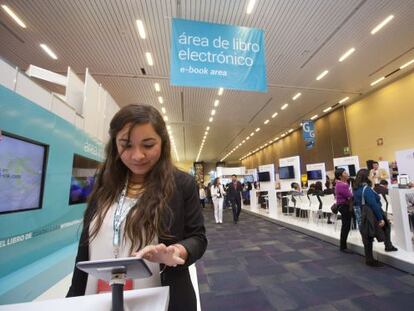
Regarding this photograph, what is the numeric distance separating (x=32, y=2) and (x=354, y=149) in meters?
12.9

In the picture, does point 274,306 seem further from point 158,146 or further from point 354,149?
point 354,149

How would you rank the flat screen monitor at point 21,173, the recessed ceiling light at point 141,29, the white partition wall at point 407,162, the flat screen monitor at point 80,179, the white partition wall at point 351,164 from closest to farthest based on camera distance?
the flat screen monitor at point 21,173 < the flat screen monitor at point 80,179 < the white partition wall at point 407,162 < the recessed ceiling light at point 141,29 < the white partition wall at point 351,164

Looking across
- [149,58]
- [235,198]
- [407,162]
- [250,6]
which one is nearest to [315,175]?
[235,198]

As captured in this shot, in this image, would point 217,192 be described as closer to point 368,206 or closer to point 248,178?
point 368,206

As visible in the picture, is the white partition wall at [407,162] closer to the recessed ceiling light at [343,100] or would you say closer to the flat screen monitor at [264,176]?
the flat screen monitor at [264,176]

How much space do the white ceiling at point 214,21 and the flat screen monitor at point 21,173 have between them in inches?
159

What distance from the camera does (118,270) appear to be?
0.46m

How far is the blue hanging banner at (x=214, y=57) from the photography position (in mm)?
3471

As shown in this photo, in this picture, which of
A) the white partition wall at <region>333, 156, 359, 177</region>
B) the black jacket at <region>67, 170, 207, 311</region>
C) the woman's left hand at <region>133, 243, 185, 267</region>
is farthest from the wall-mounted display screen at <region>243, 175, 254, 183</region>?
the woman's left hand at <region>133, 243, 185, 267</region>

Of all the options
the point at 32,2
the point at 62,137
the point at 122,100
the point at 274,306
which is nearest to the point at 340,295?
the point at 274,306

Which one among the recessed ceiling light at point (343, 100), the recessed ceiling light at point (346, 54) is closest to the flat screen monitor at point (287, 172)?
the recessed ceiling light at point (346, 54)

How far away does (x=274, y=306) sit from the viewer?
7.97ft

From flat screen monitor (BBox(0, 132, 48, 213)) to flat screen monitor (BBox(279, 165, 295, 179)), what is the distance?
8454 mm

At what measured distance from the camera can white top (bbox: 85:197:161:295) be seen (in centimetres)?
78
